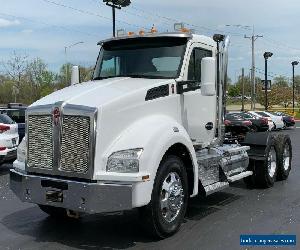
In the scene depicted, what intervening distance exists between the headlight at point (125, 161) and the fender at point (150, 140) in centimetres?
5

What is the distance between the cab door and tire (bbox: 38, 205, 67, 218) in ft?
7.20

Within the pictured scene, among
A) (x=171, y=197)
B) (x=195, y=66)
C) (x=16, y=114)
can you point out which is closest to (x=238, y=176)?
(x=195, y=66)

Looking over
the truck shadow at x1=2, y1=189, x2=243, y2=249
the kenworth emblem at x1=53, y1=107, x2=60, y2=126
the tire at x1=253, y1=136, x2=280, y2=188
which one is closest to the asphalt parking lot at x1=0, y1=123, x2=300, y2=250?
the truck shadow at x1=2, y1=189, x2=243, y2=249

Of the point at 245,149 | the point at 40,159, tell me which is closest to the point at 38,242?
the point at 40,159

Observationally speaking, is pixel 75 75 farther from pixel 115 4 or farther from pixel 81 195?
pixel 115 4

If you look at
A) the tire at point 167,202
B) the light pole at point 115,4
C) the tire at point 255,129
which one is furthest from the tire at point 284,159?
the light pole at point 115,4

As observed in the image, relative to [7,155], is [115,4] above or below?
above

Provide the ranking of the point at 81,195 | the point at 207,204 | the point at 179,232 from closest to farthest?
the point at 81,195 → the point at 179,232 → the point at 207,204

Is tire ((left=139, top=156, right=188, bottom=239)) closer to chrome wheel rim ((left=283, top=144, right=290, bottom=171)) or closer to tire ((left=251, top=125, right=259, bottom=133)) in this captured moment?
tire ((left=251, top=125, right=259, bottom=133))

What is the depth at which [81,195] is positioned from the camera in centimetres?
561

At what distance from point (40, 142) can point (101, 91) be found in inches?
39.2

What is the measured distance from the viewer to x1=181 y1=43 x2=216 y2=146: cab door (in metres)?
7.24

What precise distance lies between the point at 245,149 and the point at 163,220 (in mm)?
3644

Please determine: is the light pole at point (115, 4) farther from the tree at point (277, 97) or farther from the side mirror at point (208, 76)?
the tree at point (277, 97)
